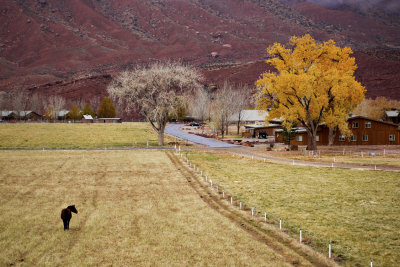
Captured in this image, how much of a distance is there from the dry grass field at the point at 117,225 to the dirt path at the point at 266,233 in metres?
0.52

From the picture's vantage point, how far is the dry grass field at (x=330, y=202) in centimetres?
1379

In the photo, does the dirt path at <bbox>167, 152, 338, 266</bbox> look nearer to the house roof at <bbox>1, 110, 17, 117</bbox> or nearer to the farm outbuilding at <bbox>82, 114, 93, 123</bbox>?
the farm outbuilding at <bbox>82, 114, 93, 123</bbox>

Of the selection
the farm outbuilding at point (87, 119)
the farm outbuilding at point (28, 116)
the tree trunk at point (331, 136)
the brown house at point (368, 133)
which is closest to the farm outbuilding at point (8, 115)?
the farm outbuilding at point (28, 116)

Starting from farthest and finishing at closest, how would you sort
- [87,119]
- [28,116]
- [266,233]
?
[28,116], [87,119], [266,233]

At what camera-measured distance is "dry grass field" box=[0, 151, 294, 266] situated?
12.6 meters

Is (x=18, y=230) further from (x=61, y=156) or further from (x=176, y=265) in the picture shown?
(x=61, y=156)

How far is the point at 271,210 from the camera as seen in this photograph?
61.2ft

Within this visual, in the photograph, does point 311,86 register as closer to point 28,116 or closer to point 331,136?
point 331,136

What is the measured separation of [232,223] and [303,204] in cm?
609

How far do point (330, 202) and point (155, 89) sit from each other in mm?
35025

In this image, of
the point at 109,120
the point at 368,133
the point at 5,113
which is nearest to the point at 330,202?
the point at 368,133

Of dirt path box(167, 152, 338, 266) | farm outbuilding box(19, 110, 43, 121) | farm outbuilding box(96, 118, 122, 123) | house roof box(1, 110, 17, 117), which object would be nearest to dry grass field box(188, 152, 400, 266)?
dirt path box(167, 152, 338, 266)

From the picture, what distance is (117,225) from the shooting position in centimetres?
1617

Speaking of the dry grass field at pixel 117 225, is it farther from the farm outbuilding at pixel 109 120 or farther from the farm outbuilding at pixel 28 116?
the farm outbuilding at pixel 28 116
